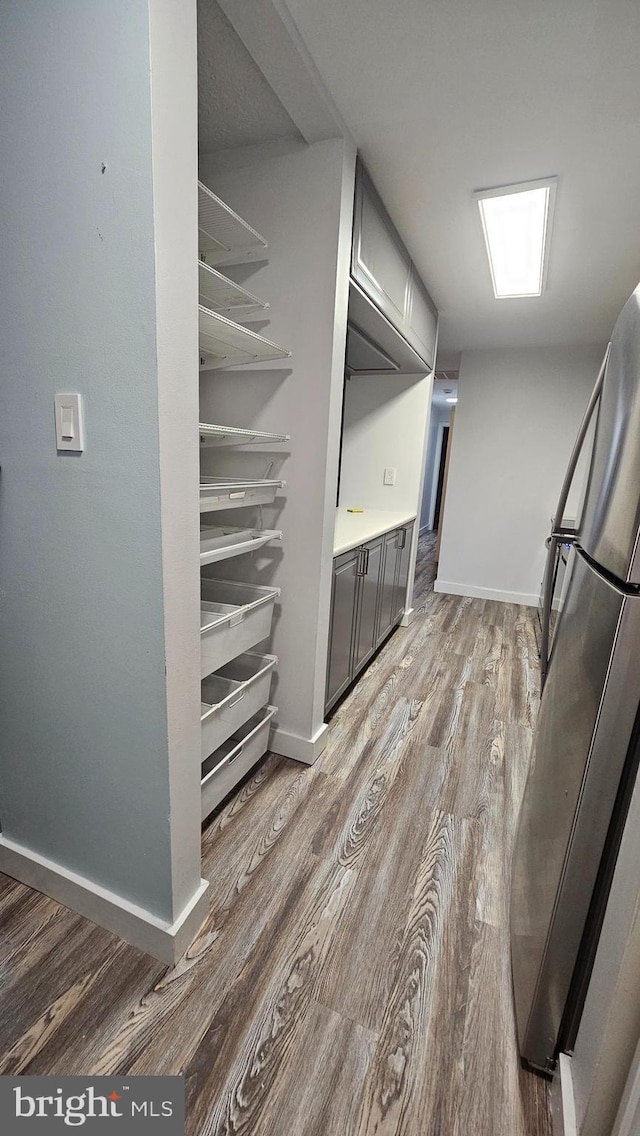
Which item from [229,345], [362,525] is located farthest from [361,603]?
[229,345]

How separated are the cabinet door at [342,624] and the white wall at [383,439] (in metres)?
1.51

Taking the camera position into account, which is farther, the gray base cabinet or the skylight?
the gray base cabinet

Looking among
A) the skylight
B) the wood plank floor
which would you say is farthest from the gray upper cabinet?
the wood plank floor

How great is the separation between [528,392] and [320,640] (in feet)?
11.6

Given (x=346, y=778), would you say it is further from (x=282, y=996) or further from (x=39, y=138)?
(x=39, y=138)

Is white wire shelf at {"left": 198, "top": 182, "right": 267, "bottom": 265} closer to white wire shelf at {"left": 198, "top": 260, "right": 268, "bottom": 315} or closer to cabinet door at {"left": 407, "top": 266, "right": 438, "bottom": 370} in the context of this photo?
white wire shelf at {"left": 198, "top": 260, "right": 268, "bottom": 315}

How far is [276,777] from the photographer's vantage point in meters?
1.94

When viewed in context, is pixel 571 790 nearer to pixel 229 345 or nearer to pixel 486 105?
pixel 229 345

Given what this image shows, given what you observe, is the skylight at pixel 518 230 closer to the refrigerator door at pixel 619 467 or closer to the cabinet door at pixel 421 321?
the cabinet door at pixel 421 321

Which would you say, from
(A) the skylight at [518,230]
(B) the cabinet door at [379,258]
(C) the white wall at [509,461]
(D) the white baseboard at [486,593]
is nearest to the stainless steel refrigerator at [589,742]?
(B) the cabinet door at [379,258]

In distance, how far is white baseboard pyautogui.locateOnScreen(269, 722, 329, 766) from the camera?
2014mm

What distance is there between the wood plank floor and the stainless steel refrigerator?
16 cm

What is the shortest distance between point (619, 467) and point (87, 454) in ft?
3.52

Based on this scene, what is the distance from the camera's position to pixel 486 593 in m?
4.68
